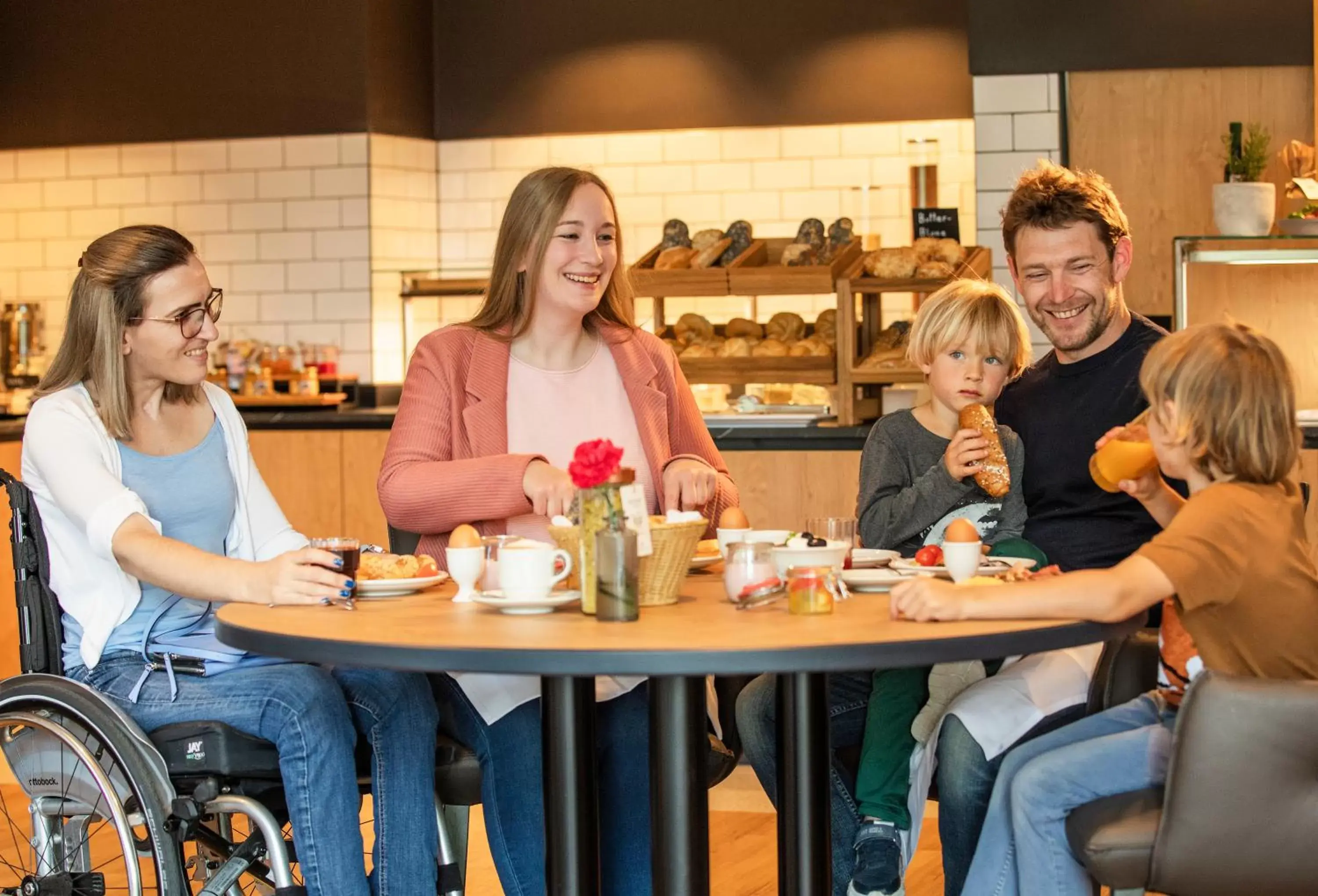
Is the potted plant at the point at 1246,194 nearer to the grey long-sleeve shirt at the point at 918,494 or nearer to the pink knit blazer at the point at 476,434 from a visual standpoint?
the grey long-sleeve shirt at the point at 918,494

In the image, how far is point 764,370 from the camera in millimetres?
5176

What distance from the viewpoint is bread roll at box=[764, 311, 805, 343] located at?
542 centimetres

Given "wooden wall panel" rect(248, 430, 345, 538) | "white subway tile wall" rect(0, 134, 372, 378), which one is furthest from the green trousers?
"white subway tile wall" rect(0, 134, 372, 378)

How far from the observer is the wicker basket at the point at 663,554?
2342mm

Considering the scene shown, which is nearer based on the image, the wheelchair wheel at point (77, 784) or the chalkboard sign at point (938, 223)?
the wheelchair wheel at point (77, 784)

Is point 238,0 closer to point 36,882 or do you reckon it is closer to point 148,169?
point 148,169

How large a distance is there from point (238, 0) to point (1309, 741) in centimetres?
637

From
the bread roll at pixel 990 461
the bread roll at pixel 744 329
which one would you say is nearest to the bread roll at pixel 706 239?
the bread roll at pixel 744 329

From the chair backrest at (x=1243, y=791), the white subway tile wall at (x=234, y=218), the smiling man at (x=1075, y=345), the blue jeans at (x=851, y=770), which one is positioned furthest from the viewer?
the white subway tile wall at (x=234, y=218)

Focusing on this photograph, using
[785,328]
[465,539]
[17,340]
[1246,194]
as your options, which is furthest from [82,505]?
[17,340]

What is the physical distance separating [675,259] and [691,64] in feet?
7.57

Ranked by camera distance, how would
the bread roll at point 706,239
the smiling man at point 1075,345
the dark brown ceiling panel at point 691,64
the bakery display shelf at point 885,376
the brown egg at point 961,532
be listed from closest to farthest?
the brown egg at point 961,532, the smiling man at point 1075,345, the bakery display shelf at point 885,376, the bread roll at point 706,239, the dark brown ceiling panel at point 691,64

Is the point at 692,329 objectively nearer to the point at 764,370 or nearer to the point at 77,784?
the point at 764,370

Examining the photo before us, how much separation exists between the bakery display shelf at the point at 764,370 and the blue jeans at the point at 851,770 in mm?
2211
